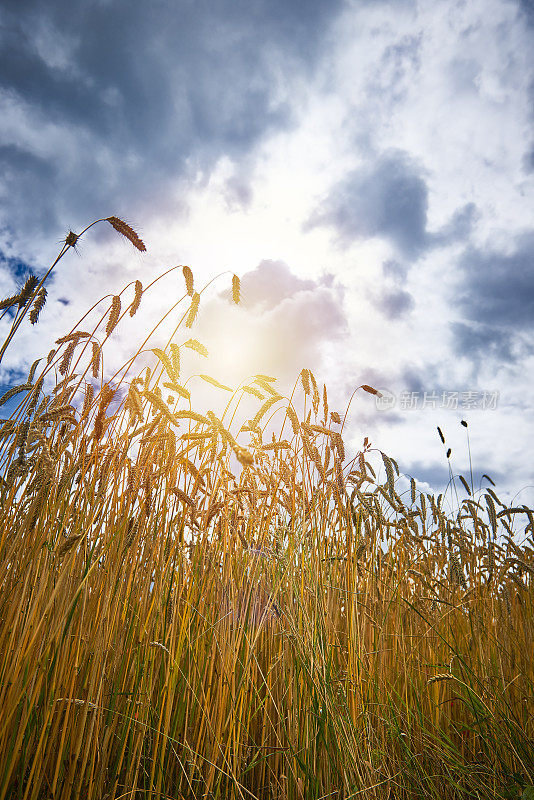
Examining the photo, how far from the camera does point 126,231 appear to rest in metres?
1.61

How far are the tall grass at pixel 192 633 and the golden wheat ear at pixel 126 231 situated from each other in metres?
0.19

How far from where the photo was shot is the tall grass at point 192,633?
1.26m

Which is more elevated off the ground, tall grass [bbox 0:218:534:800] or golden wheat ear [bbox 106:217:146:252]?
golden wheat ear [bbox 106:217:146:252]

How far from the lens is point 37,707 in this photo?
1264mm

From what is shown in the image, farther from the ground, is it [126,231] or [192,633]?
[126,231]

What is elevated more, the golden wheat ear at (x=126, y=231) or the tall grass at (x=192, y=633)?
the golden wheat ear at (x=126, y=231)

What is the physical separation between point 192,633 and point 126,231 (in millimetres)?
1511

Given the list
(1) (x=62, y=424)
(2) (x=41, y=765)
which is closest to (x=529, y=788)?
(2) (x=41, y=765)

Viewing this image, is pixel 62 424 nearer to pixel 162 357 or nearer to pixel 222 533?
pixel 162 357

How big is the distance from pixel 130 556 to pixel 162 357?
0.69 m

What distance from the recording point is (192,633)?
172 centimetres

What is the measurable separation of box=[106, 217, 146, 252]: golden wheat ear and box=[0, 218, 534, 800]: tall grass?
19cm

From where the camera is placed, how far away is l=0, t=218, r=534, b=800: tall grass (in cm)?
126

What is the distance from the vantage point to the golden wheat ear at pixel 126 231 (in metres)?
1.58
